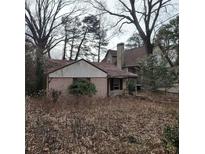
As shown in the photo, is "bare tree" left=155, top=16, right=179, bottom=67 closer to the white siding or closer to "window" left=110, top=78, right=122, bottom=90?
"window" left=110, top=78, right=122, bottom=90

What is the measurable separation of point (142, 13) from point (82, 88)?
698mm

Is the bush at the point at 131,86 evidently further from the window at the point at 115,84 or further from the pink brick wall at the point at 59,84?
the pink brick wall at the point at 59,84

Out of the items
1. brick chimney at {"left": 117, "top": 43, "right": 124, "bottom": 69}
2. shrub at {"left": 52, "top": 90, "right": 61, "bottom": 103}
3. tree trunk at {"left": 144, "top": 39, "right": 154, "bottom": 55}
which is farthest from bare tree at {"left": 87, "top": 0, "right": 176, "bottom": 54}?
shrub at {"left": 52, "top": 90, "right": 61, "bottom": 103}

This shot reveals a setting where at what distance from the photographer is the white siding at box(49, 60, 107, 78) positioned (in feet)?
5.42

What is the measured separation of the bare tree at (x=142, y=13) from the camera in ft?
5.37

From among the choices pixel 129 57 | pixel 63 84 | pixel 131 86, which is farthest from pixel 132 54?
pixel 63 84

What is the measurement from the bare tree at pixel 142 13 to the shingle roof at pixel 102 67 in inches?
10.0

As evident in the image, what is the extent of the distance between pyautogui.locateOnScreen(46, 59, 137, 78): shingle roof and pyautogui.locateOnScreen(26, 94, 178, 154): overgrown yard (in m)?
0.19

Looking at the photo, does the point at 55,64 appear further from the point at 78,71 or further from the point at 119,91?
the point at 119,91

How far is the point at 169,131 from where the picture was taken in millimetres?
1529

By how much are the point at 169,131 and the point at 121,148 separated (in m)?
0.34

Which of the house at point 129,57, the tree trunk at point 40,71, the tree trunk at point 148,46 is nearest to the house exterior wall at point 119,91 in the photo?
the house at point 129,57

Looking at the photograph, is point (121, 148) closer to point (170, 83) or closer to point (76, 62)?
point (170, 83)

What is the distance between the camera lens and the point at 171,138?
4.93 feet
